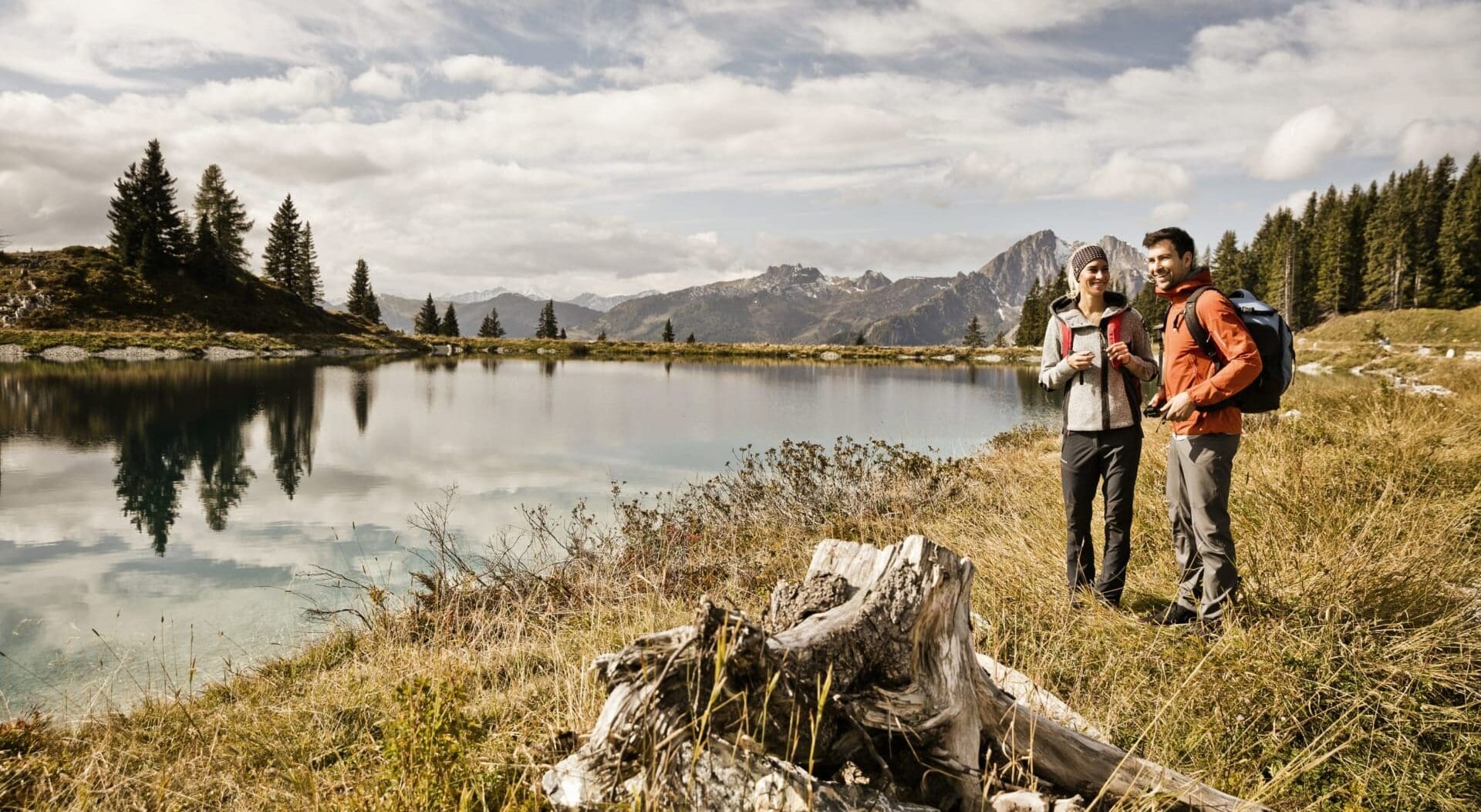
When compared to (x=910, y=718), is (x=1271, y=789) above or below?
below

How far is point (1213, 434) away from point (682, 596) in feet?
14.2

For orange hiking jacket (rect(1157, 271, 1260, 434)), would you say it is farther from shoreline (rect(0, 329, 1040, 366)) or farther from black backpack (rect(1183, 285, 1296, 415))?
shoreline (rect(0, 329, 1040, 366))

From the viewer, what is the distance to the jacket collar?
4.40 m

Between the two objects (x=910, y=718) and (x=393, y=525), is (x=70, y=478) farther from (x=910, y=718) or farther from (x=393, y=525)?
(x=910, y=718)

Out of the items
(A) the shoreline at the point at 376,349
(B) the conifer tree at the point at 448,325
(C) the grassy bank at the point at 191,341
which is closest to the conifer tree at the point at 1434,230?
(A) the shoreline at the point at 376,349

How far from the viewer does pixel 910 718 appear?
213cm

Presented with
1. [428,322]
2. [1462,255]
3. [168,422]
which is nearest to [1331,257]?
[1462,255]

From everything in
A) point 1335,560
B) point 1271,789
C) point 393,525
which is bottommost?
point 393,525

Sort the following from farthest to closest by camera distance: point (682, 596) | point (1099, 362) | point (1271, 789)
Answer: point (682, 596), point (1099, 362), point (1271, 789)

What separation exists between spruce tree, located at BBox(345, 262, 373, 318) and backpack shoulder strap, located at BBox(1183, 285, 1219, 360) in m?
84.7

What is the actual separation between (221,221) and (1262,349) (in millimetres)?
82091

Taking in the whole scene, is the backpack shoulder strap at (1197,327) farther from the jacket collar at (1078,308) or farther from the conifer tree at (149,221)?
the conifer tree at (149,221)

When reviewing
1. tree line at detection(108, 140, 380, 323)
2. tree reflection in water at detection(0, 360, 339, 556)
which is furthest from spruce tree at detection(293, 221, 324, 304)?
tree reflection in water at detection(0, 360, 339, 556)

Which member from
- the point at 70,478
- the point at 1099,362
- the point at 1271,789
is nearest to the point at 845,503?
the point at 1099,362
